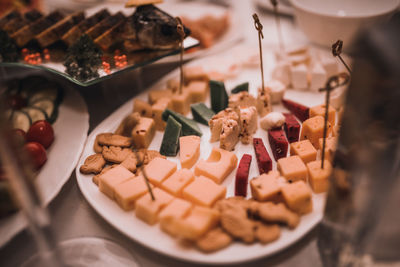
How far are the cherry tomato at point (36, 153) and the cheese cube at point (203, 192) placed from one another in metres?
0.64

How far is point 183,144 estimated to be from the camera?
4.87ft

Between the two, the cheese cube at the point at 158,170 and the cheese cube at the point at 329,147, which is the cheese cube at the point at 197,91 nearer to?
the cheese cube at the point at 158,170

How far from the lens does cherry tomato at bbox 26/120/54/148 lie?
1.52m

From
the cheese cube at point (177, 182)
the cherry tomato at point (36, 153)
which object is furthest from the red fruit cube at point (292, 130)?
the cherry tomato at point (36, 153)

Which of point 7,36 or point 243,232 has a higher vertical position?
point 7,36

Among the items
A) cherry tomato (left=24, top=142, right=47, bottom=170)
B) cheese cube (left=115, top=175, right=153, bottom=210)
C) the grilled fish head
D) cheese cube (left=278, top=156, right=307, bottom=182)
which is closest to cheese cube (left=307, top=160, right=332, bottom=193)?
cheese cube (left=278, top=156, right=307, bottom=182)

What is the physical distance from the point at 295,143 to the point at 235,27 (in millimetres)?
1276

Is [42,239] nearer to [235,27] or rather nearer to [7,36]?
[7,36]

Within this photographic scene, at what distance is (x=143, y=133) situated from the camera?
1519mm

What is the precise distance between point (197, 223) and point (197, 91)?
87cm

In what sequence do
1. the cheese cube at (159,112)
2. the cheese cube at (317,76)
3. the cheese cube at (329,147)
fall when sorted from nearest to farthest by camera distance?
1. the cheese cube at (329,147)
2. the cheese cube at (159,112)
3. the cheese cube at (317,76)

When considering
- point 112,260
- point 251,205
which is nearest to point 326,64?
point 251,205

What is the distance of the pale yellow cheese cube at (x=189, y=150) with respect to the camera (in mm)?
1423

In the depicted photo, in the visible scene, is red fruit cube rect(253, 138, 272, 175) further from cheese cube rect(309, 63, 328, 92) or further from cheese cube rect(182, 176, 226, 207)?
cheese cube rect(309, 63, 328, 92)
